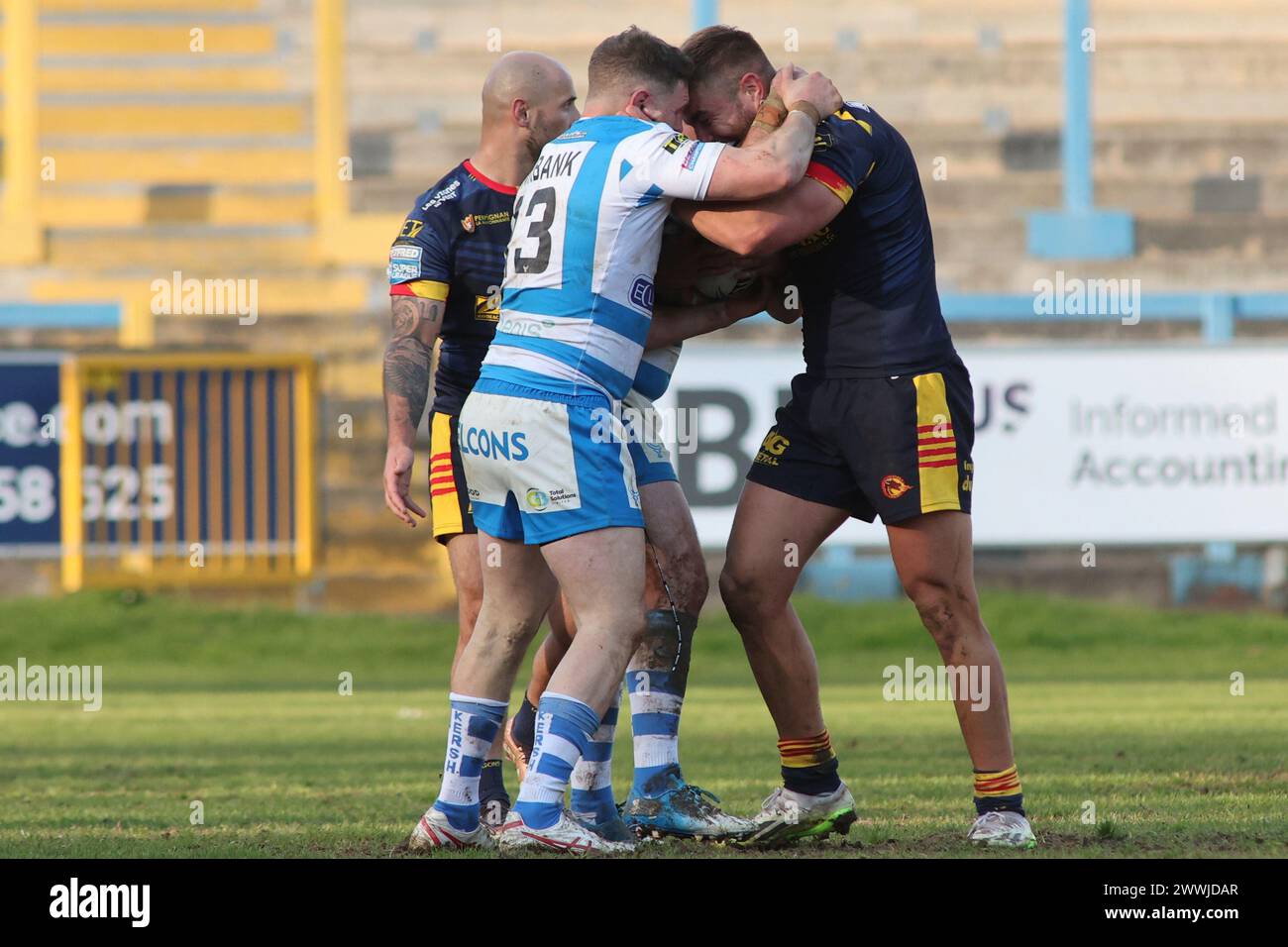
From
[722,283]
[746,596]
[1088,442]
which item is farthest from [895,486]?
[1088,442]

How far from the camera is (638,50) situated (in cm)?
550

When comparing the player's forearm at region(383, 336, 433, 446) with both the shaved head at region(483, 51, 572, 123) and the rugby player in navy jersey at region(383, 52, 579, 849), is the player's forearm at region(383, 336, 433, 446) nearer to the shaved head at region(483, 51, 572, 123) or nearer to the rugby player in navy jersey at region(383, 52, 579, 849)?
the rugby player in navy jersey at region(383, 52, 579, 849)

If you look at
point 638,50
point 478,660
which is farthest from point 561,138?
point 478,660

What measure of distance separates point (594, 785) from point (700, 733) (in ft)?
13.5

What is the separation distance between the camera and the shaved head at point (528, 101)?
6113 millimetres

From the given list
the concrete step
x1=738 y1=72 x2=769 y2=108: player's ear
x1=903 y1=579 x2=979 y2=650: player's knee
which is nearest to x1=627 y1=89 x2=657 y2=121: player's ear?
x1=738 y1=72 x2=769 y2=108: player's ear

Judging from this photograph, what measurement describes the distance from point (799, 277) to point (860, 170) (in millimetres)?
474

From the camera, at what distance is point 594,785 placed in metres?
5.54

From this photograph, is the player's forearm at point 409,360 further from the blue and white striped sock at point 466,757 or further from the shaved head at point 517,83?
the blue and white striped sock at point 466,757

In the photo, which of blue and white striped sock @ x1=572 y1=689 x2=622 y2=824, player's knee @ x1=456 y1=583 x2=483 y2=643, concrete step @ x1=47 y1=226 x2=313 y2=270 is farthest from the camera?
concrete step @ x1=47 y1=226 x2=313 y2=270

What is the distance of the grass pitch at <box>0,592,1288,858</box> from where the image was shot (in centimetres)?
586

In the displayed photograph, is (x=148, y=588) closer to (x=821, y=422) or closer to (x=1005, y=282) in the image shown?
(x=1005, y=282)

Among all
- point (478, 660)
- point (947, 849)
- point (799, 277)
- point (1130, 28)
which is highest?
point (1130, 28)

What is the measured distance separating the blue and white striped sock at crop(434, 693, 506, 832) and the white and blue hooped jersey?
96 centimetres
